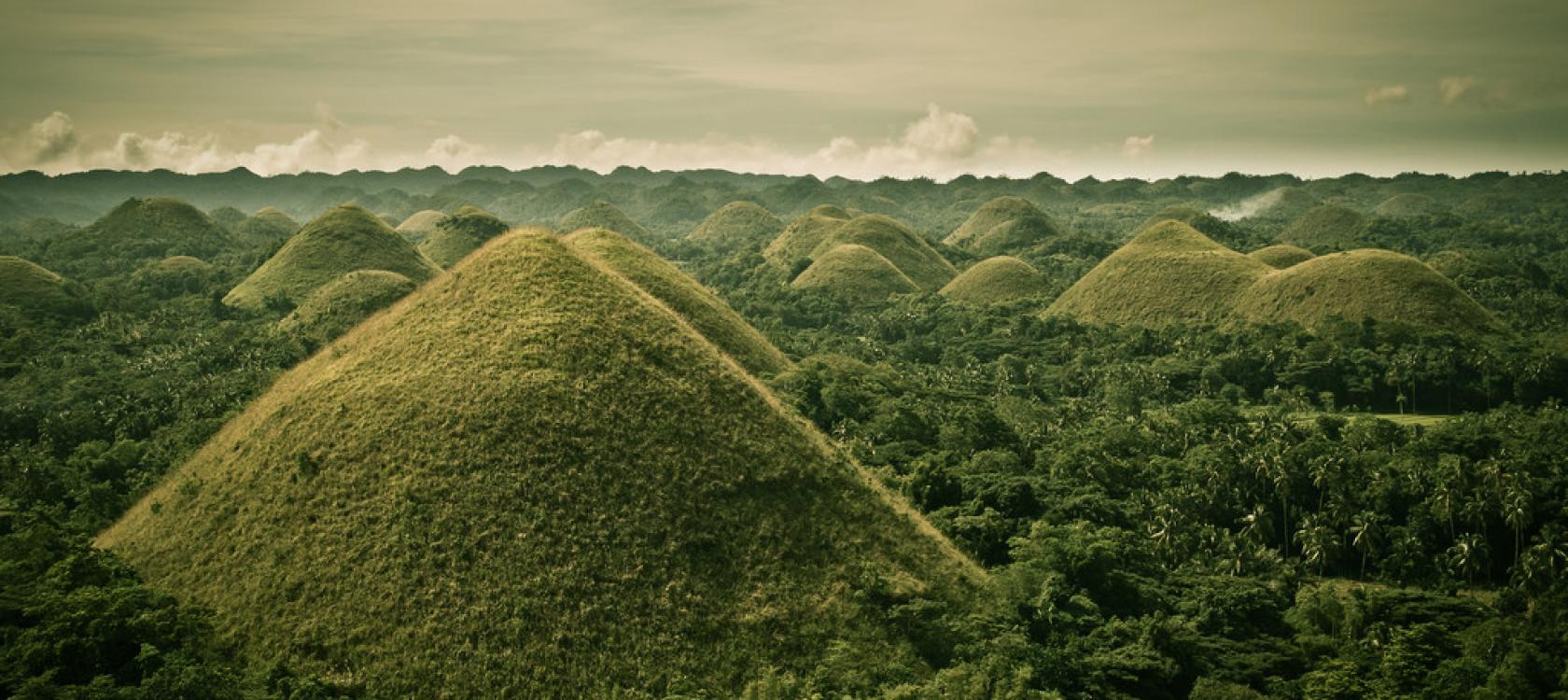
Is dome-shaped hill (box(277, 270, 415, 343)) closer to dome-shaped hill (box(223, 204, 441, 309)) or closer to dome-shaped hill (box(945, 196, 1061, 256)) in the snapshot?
dome-shaped hill (box(223, 204, 441, 309))

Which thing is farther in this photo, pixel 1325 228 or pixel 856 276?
pixel 1325 228

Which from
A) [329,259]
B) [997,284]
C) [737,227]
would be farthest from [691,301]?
[737,227]

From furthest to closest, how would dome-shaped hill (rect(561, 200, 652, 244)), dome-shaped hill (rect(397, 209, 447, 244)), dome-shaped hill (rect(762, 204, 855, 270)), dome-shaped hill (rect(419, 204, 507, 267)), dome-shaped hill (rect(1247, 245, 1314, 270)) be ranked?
1. dome-shaped hill (rect(397, 209, 447, 244))
2. dome-shaped hill (rect(561, 200, 652, 244))
3. dome-shaped hill (rect(762, 204, 855, 270))
4. dome-shaped hill (rect(419, 204, 507, 267))
5. dome-shaped hill (rect(1247, 245, 1314, 270))

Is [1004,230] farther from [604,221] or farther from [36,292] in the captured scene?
[36,292]

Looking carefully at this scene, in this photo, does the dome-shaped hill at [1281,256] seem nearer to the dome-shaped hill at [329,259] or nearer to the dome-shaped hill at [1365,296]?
the dome-shaped hill at [1365,296]

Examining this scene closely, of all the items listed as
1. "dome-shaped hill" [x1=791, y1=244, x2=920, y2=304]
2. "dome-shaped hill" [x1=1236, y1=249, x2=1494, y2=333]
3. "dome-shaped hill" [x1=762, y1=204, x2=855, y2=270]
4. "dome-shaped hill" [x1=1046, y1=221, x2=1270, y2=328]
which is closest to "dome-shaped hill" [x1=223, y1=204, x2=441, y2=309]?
"dome-shaped hill" [x1=791, y1=244, x2=920, y2=304]

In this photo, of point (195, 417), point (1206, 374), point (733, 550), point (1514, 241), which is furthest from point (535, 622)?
point (1514, 241)
